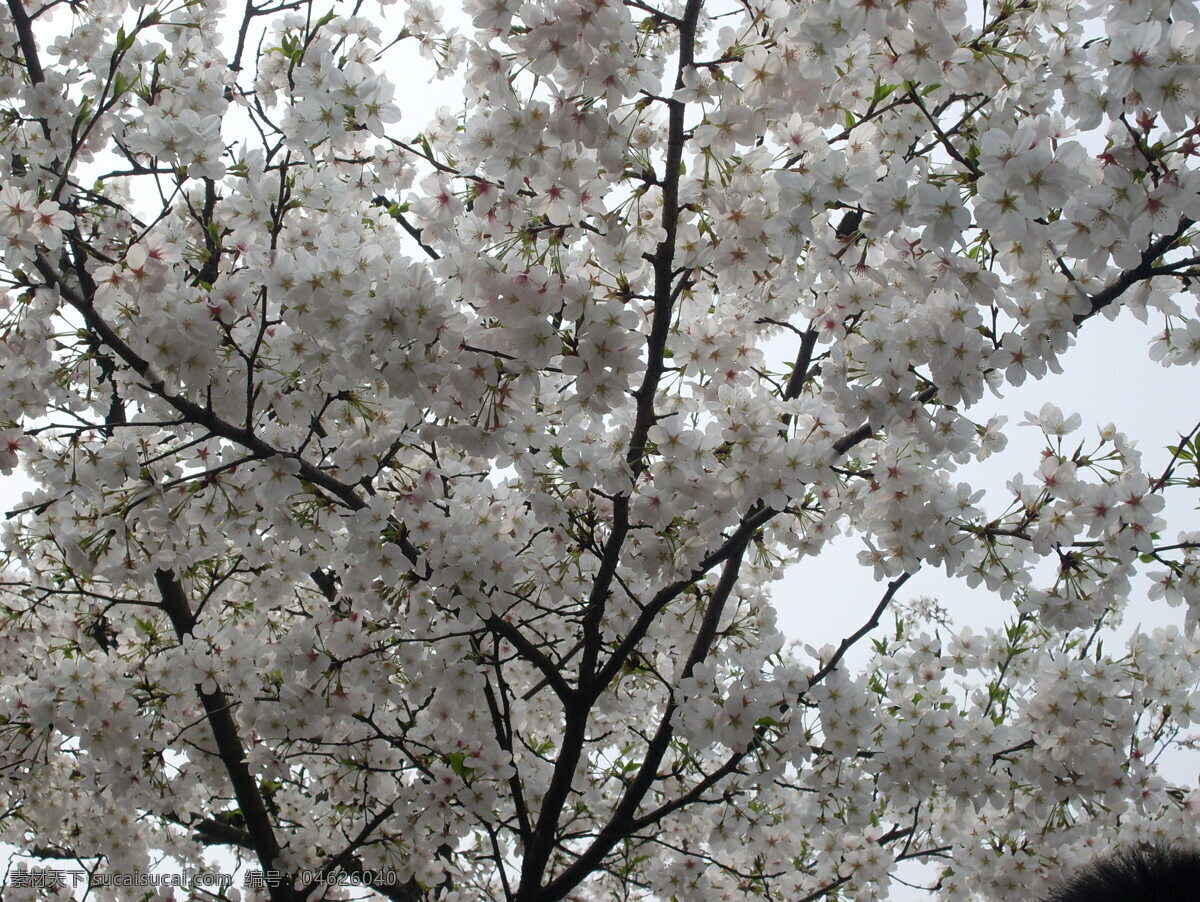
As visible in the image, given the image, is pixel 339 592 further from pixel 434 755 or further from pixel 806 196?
pixel 806 196

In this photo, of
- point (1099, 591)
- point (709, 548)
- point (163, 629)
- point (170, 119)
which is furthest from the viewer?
point (163, 629)

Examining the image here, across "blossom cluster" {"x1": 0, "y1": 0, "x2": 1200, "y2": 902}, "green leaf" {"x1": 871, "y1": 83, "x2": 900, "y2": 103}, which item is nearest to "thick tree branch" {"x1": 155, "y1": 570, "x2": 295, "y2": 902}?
"blossom cluster" {"x1": 0, "y1": 0, "x2": 1200, "y2": 902}

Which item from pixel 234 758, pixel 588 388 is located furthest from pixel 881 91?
pixel 234 758

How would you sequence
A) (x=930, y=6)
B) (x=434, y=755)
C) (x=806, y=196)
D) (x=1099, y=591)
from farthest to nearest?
(x=434, y=755) < (x=1099, y=591) < (x=806, y=196) < (x=930, y=6)

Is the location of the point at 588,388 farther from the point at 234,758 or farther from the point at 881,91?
the point at 234,758

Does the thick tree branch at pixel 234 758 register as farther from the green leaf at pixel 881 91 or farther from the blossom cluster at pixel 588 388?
the green leaf at pixel 881 91

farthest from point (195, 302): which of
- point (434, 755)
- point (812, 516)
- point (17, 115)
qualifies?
point (812, 516)

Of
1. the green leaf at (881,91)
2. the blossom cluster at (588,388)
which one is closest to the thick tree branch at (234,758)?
the blossom cluster at (588,388)

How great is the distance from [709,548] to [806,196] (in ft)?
4.61

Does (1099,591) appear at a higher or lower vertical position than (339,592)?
lower

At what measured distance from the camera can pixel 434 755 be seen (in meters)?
4.46

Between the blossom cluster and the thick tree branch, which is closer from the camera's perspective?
the blossom cluster

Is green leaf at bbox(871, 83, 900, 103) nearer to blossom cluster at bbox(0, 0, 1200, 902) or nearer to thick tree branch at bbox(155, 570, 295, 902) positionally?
blossom cluster at bbox(0, 0, 1200, 902)

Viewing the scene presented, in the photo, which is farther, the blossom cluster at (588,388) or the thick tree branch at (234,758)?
the thick tree branch at (234,758)
